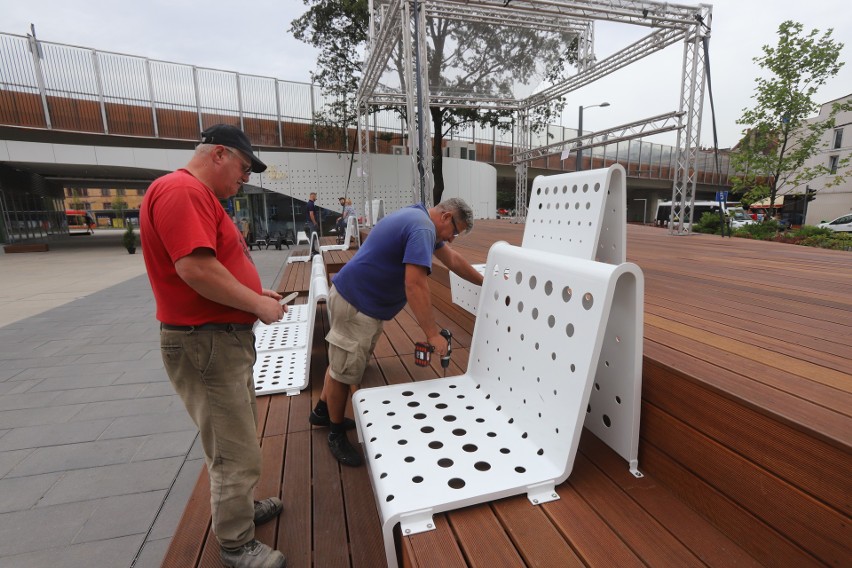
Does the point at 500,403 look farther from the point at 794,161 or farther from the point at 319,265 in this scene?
the point at 794,161

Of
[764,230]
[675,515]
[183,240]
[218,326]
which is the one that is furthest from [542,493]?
[764,230]

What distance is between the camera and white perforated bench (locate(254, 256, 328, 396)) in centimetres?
273

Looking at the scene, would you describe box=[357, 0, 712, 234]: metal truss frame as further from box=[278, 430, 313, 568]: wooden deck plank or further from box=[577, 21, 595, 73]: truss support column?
box=[278, 430, 313, 568]: wooden deck plank

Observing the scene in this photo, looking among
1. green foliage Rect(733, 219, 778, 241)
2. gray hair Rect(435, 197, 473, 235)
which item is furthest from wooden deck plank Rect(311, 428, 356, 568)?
green foliage Rect(733, 219, 778, 241)

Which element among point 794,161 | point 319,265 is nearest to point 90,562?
point 319,265

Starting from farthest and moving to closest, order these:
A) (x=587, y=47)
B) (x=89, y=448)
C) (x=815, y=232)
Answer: (x=815, y=232) < (x=587, y=47) < (x=89, y=448)

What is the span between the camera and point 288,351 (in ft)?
10.9

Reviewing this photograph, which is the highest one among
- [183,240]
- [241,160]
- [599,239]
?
[241,160]

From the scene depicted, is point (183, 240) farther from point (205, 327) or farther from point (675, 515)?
point (675, 515)

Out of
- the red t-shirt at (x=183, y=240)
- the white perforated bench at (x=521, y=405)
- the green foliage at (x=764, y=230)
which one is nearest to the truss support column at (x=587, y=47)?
the green foliage at (x=764, y=230)

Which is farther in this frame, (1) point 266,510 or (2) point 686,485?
(1) point 266,510

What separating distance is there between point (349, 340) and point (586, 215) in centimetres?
147

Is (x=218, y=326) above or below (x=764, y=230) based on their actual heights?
above

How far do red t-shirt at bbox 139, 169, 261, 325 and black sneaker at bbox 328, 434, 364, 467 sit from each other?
0.90 metres
